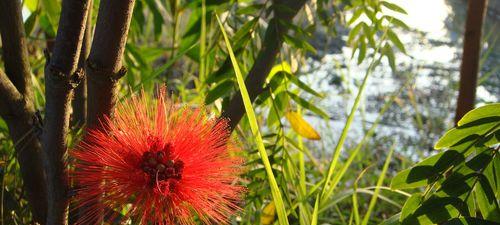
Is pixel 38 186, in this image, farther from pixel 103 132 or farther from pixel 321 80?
pixel 321 80

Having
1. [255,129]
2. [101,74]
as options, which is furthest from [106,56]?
[255,129]

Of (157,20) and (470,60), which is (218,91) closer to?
(157,20)

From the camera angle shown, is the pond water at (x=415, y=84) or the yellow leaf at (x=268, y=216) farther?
the pond water at (x=415, y=84)

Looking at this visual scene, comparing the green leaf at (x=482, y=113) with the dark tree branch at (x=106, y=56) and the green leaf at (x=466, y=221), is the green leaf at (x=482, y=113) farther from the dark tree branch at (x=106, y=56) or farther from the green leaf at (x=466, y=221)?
the dark tree branch at (x=106, y=56)

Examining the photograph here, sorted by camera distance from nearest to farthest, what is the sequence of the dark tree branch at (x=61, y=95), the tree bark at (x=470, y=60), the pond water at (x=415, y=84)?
1. the dark tree branch at (x=61, y=95)
2. the tree bark at (x=470, y=60)
3. the pond water at (x=415, y=84)

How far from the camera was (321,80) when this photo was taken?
2.87 metres

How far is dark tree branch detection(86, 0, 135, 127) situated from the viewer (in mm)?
439

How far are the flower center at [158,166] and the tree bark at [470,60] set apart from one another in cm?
64

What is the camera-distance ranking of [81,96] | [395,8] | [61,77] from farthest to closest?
[395,8]
[81,96]
[61,77]

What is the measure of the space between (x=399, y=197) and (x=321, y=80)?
1.37 m

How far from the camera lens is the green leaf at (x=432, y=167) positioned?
23.2 inches

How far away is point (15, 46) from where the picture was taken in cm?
60

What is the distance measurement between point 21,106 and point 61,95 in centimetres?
18

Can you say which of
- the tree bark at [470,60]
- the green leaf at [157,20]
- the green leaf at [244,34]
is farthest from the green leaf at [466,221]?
the green leaf at [157,20]
